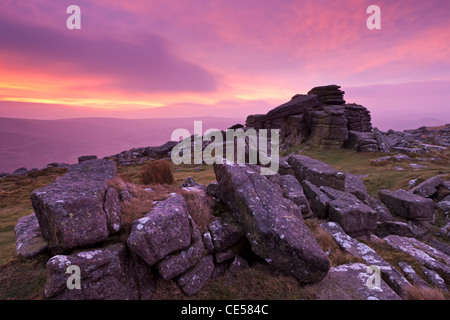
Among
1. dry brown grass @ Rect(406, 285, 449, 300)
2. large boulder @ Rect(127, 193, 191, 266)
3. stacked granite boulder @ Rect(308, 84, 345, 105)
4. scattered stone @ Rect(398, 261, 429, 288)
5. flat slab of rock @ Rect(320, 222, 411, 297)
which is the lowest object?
scattered stone @ Rect(398, 261, 429, 288)

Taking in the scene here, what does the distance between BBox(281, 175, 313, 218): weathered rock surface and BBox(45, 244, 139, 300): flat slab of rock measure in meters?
8.14

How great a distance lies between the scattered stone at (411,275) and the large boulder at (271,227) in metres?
3.63

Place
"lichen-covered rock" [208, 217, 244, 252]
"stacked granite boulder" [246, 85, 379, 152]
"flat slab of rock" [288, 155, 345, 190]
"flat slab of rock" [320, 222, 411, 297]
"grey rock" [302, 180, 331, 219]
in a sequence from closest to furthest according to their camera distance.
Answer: "flat slab of rock" [320, 222, 411, 297] < "lichen-covered rock" [208, 217, 244, 252] < "grey rock" [302, 180, 331, 219] < "flat slab of rock" [288, 155, 345, 190] < "stacked granite boulder" [246, 85, 379, 152]

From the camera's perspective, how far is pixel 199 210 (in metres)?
7.94

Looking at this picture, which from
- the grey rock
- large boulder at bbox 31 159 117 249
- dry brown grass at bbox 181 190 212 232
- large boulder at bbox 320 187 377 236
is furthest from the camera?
the grey rock

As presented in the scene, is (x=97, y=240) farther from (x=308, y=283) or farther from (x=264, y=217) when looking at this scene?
(x=308, y=283)

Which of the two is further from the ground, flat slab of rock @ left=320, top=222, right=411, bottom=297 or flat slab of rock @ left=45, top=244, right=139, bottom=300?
flat slab of rock @ left=45, top=244, right=139, bottom=300

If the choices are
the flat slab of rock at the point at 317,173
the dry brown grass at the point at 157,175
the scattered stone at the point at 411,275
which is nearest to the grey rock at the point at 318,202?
the flat slab of rock at the point at 317,173

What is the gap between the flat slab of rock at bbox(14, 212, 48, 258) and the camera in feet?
20.4

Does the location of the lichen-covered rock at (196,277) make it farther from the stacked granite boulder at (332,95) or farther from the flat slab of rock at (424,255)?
the stacked granite boulder at (332,95)

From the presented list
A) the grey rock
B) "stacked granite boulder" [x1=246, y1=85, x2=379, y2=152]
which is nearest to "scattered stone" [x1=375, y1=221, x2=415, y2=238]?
the grey rock

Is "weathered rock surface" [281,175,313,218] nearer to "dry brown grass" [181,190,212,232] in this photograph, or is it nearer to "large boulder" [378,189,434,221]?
"dry brown grass" [181,190,212,232]

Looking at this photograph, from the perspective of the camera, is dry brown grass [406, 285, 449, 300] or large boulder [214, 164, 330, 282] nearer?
dry brown grass [406, 285, 449, 300]
